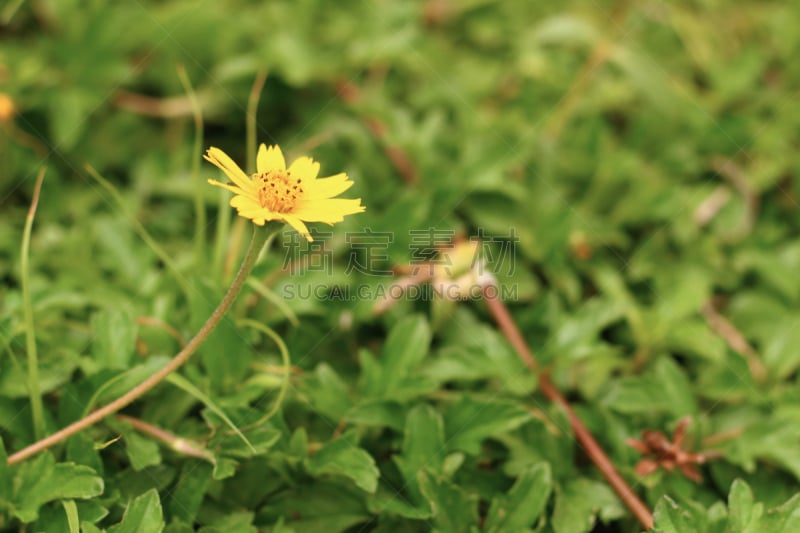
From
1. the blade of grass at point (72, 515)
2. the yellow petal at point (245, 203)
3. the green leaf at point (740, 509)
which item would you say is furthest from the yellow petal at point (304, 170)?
the green leaf at point (740, 509)

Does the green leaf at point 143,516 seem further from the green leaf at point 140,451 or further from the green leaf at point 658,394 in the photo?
the green leaf at point 658,394

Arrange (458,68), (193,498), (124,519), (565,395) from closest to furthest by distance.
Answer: (124,519), (193,498), (565,395), (458,68)

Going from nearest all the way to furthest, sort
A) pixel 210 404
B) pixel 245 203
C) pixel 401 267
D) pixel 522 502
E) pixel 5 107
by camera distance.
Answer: pixel 245 203, pixel 210 404, pixel 522 502, pixel 401 267, pixel 5 107

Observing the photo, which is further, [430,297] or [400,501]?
[430,297]

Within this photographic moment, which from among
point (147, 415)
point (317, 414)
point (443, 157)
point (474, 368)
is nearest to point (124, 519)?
point (147, 415)

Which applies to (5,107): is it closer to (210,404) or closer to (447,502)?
(210,404)

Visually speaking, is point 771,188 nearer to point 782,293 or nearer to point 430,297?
point 782,293

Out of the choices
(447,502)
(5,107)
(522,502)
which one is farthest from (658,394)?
(5,107)
